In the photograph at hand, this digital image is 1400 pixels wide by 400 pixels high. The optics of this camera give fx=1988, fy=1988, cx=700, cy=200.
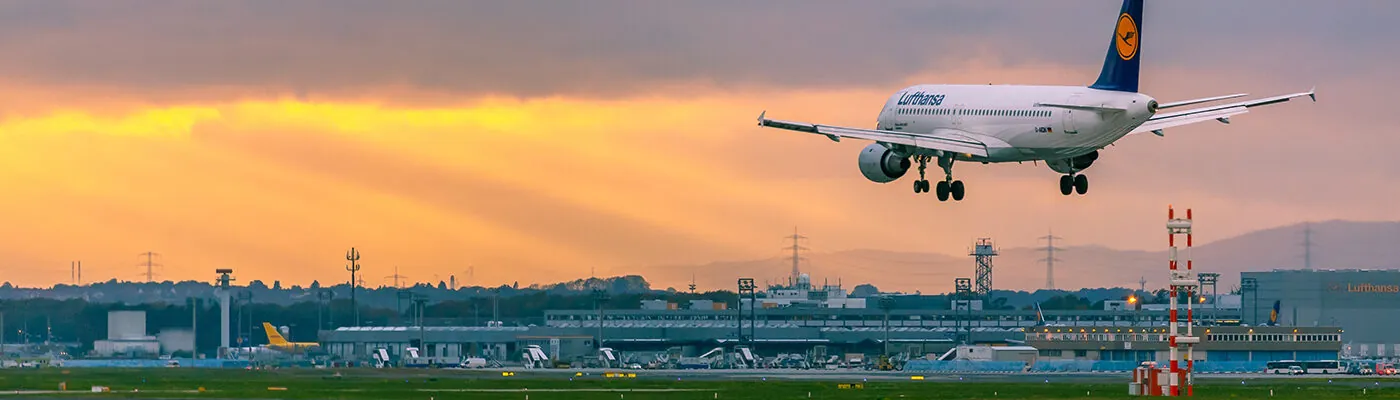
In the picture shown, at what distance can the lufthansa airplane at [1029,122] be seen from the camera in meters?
86.0

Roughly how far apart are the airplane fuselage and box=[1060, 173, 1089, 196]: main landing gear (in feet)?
8.15

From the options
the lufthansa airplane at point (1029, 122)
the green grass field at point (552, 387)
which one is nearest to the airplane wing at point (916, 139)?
the lufthansa airplane at point (1029, 122)

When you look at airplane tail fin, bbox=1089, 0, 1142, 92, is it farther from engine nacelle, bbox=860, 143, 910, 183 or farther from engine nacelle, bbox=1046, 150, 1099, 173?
engine nacelle, bbox=860, 143, 910, 183

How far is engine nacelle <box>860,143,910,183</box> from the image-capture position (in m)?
94.6

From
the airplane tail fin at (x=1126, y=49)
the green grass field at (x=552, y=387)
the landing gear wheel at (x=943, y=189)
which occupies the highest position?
the airplane tail fin at (x=1126, y=49)

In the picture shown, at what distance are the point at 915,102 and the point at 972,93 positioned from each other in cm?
540

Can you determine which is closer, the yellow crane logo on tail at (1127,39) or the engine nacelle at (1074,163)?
the yellow crane logo on tail at (1127,39)

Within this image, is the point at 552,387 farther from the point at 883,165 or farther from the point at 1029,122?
the point at 1029,122

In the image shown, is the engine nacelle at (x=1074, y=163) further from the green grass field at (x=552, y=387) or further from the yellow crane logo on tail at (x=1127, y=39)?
the green grass field at (x=552, y=387)

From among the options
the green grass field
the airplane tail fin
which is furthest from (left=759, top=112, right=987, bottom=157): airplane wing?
the green grass field

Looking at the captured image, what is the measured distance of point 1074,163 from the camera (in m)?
91.5

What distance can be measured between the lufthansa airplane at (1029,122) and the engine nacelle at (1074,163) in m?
0.05

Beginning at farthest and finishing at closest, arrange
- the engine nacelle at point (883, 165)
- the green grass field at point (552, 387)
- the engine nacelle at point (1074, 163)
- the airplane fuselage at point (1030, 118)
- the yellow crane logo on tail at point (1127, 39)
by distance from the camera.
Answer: the green grass field at point (552, 387) → the engine nacelle at point (883, 165) → the engine nacelle at point (1074, 163) → the yellow crane logo on tail at point (1127, 39) → the airplane fuselage at point (1030, 118)

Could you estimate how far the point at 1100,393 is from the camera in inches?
4515
